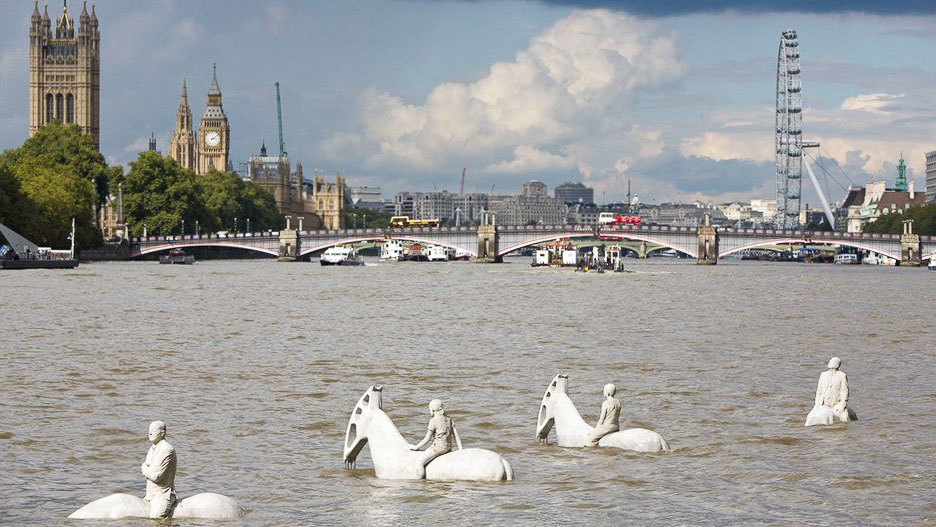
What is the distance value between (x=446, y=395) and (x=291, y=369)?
663 cm

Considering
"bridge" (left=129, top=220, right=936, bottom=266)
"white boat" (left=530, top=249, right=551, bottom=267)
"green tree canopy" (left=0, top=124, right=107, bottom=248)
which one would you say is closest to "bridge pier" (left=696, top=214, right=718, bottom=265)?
"bridge" (left=129, top=220, right=936, bottom=266)

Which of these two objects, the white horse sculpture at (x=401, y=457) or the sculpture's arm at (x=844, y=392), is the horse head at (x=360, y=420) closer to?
the white horse sculpture at (x=401, y=457)

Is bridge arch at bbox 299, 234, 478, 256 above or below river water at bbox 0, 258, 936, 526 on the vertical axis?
above

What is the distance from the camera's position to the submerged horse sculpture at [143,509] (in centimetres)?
1727

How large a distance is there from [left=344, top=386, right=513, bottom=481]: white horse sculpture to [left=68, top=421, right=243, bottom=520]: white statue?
2.84 metres

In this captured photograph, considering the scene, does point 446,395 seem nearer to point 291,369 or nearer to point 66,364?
point 291,369

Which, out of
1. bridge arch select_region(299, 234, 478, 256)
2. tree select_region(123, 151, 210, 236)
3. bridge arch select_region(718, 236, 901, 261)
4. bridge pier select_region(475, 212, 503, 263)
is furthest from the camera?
bridge arch select_region(299, 234, 478, 256)

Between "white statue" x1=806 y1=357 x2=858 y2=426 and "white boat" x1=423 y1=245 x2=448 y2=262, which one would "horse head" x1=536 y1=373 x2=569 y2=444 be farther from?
"white boat" x1=423 y1=245 x2=448 y2=262

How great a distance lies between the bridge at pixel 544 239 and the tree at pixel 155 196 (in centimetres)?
228

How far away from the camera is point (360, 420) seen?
65.8 feet

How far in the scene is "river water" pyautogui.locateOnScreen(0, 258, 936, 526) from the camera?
19000 millimetres

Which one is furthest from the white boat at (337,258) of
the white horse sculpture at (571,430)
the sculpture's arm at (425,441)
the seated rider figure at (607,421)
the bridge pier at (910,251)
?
the sculpture's arm at (425,441)

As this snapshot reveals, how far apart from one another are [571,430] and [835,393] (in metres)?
5.05

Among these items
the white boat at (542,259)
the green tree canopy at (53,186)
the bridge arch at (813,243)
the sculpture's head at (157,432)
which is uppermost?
the green tree canopy at (53,186)
